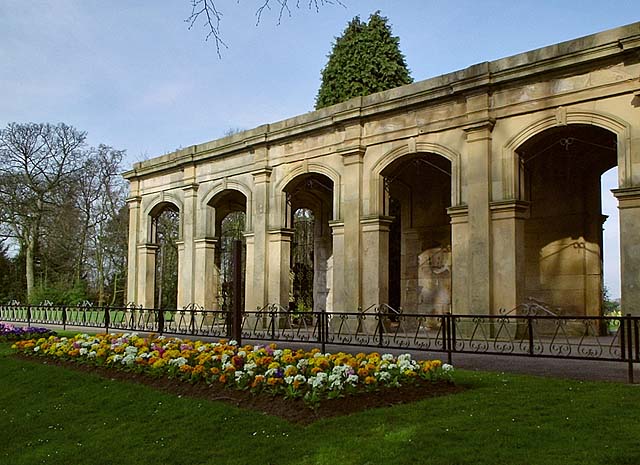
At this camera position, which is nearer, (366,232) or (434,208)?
(366,232)

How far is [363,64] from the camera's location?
27016mm

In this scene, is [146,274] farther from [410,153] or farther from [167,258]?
[167,258]

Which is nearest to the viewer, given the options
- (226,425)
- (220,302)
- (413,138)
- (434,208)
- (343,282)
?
(226,425)

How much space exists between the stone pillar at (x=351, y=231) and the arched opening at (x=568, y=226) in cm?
426

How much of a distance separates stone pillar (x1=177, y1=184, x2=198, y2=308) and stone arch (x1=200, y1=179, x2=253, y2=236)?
0.43 m

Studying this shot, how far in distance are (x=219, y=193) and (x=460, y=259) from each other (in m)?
9.49

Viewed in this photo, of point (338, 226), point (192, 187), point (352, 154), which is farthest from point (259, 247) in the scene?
point (352, 154)

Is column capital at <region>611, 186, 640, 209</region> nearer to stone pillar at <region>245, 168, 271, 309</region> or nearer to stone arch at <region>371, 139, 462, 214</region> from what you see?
stone arch at <region>371, 139, 462, 214</region>

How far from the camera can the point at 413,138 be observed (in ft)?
52.5

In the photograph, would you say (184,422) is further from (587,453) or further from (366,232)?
(366,232)

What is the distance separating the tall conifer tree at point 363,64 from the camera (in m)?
26.8

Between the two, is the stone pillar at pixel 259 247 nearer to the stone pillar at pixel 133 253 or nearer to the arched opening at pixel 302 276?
the arched opening at pixel 302 276

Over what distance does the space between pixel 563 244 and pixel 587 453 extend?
1221 cm

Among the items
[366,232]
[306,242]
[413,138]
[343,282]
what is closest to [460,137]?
[413,138]
